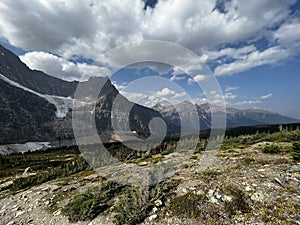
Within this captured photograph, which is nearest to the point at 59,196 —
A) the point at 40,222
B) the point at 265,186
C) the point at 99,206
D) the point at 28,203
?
the point at 28,203

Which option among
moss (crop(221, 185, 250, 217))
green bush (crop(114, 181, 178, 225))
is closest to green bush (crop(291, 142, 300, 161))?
moss (crop(221, 185, 250, 217))

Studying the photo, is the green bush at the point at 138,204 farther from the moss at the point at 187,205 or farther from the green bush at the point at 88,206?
the green bush at the point at 88,206

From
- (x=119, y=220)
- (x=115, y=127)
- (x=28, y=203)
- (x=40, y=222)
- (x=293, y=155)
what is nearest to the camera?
(x=119, y=220)

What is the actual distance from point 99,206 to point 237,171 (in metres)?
9.75

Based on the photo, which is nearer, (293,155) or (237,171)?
(237,171)

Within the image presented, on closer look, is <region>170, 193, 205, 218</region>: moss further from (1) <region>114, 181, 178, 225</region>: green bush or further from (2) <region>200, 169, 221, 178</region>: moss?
(2) <region>200, 169, 221, 178</region>: moss

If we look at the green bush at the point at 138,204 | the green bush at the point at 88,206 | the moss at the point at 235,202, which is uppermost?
the moss at the point at 235,202

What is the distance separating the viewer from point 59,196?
14.0 meters

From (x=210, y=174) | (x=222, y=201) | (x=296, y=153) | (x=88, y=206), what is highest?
(x=296, y=153)

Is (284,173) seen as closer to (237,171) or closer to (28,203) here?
(237,171)

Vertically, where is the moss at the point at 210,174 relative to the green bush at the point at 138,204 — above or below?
above

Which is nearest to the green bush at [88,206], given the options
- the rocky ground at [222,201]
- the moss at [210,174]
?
the rocky ground at [222,201]

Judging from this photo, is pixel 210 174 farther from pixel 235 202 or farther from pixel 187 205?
pixel 187 205

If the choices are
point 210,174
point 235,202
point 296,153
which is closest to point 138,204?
point 235,202
